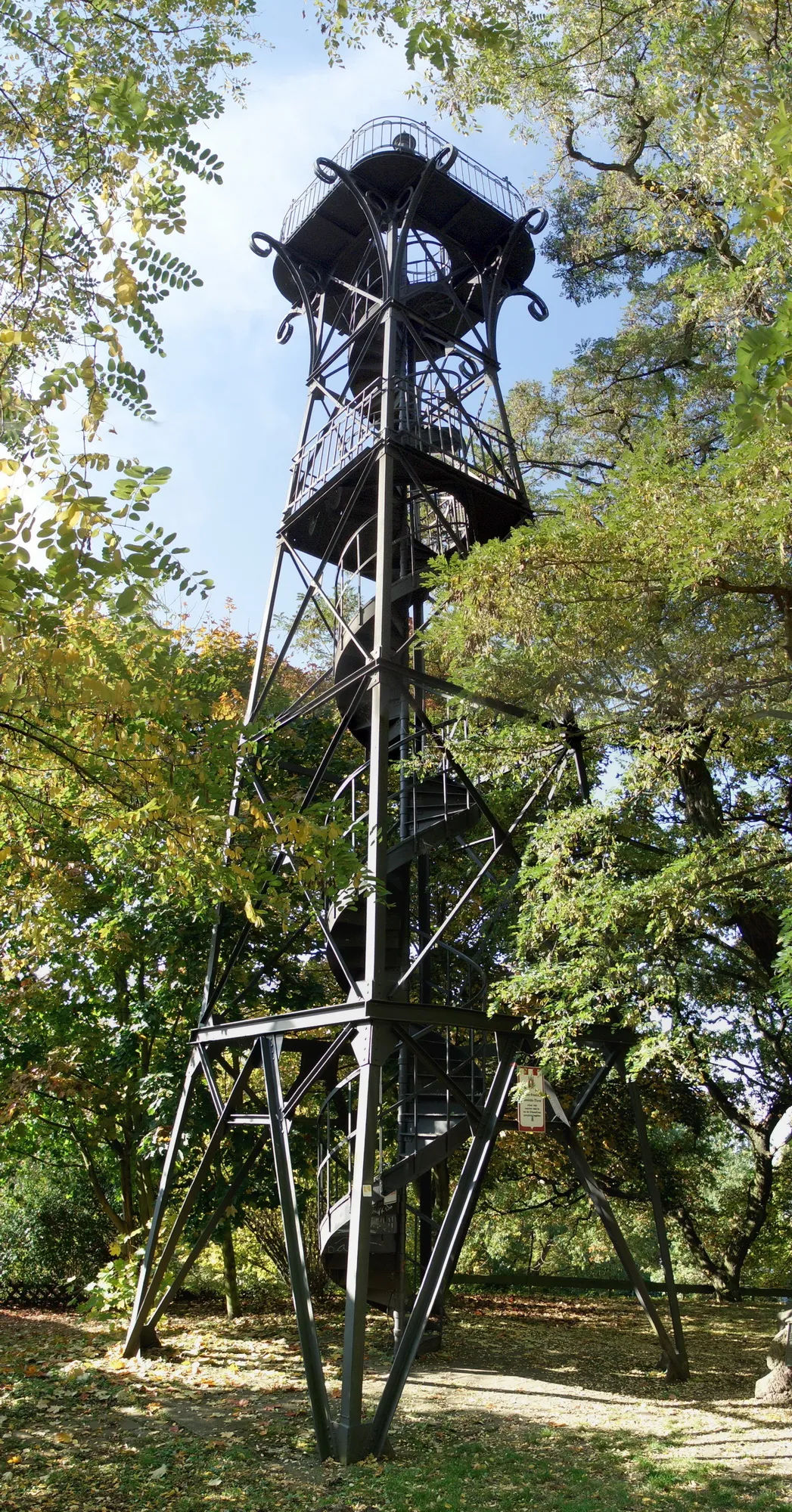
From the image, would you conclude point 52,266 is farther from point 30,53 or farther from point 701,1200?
point 701,1200

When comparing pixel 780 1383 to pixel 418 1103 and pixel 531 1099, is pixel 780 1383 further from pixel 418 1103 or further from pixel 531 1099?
pixel 418 1103

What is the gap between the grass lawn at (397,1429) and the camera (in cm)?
543

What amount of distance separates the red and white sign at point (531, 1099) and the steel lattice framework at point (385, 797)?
0.38 meters

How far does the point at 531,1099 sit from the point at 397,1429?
237 centimetres

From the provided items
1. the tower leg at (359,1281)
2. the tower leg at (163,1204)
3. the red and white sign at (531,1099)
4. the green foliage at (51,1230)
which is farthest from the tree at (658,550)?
the green foliage at (51,1230)

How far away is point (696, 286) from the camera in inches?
→ 301

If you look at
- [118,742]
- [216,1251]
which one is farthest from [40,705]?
[216,1251]

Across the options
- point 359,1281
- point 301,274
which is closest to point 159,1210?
point 359,1281

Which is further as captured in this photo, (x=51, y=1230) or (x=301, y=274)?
(x=51, y=1230)

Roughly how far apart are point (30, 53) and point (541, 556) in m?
3.52

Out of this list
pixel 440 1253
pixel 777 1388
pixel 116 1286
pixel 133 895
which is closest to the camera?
pixel 440 1253

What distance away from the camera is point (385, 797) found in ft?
25.5

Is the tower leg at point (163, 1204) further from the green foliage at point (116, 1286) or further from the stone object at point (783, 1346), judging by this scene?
the stone object at point (783, 1346)

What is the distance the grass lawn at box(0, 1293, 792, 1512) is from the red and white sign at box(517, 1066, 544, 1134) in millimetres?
2032
